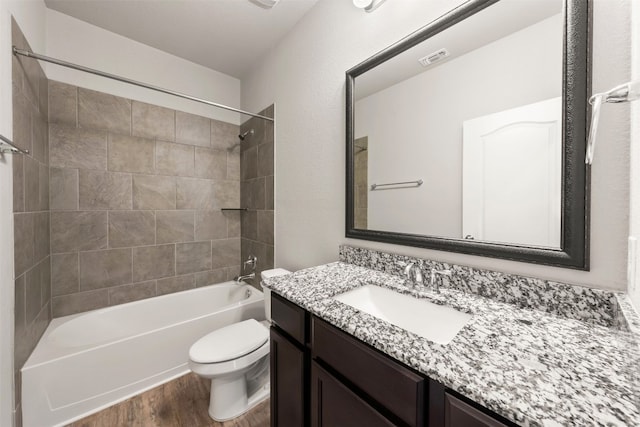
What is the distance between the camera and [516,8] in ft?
2.78

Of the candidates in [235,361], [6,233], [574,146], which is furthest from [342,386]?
[6,233]

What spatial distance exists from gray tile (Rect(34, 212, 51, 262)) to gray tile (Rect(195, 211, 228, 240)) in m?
0.99

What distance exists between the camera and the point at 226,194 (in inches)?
101

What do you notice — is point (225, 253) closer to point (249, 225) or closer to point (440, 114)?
point (249, 225)

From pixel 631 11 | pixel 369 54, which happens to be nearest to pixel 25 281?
pixel 369 54

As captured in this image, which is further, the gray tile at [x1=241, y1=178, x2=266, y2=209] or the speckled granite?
the gray tile at [x1=241, y1=178, x2=266, y2=209]

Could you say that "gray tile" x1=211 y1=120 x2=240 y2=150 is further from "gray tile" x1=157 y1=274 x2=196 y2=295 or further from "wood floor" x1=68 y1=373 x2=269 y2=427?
"wood floor" x1=68 y1=373 x2=269 y2=427

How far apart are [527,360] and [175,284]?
257cm

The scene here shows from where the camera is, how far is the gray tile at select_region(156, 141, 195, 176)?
2.19 meters

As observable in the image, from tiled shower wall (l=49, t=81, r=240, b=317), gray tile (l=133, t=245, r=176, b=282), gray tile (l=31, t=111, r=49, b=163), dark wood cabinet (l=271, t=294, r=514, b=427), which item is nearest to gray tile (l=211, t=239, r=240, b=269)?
tiled shower wall (l=49, t=81, r=240, b=317)

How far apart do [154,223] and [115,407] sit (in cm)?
134

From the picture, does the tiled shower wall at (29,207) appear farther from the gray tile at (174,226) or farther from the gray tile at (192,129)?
the gray tile at (192,129)

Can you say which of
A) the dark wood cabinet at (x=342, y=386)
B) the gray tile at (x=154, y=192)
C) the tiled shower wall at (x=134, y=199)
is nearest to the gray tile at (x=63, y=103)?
the tiled shower wall at (x=134, y=199)

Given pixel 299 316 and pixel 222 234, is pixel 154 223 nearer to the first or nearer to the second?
pixel 222 234
